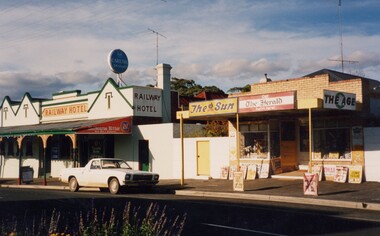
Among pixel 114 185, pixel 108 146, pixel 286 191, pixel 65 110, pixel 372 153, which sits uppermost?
pixel 65 110

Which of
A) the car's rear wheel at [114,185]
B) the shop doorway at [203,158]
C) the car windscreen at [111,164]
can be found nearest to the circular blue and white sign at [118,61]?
the shop doorway at [203,158]

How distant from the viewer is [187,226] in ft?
35.6

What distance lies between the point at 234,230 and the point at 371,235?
2.79 m

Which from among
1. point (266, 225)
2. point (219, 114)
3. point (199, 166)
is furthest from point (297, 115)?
point (266, 225)

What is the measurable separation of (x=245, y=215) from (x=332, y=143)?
9475 mm

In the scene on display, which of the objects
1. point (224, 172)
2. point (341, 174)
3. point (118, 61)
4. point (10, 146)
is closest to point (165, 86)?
point (118, 61)

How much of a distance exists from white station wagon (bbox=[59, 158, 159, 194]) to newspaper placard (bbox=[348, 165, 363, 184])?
8.12m

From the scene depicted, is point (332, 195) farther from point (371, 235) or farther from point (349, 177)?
point (371, 235)

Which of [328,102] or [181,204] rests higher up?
[328,102]

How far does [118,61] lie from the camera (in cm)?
3144

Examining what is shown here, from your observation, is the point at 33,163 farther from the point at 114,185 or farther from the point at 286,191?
the point at 286,191

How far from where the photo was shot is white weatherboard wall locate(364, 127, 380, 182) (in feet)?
62.3

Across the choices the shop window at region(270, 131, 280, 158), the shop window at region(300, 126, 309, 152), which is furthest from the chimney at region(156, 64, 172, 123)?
the shop window at region(300, 126, 309, 152)

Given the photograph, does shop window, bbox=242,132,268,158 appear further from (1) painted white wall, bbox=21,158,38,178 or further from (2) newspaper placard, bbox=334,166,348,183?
(1) painted white wall, bbox=21,158,38,178
